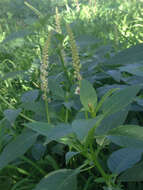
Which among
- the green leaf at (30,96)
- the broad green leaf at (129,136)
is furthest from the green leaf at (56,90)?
the broad green leaf at (129,136)

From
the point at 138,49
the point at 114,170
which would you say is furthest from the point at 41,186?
the point at 138,49

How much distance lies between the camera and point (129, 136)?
1.89ft

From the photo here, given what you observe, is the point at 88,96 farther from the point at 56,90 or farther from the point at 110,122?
the point at 56,90

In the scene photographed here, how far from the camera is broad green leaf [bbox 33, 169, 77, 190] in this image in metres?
0.67

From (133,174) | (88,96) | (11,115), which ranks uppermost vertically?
(88,96)

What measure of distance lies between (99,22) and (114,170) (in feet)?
7.83

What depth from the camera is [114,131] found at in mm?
621

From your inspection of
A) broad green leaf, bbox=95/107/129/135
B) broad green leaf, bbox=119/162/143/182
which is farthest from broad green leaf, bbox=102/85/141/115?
broad green leaf, bbox=119/162/143/182

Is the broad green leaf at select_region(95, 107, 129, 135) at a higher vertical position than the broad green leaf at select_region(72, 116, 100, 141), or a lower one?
lower

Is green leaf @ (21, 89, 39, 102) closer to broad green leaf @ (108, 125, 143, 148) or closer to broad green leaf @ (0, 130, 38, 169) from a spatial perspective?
broad green leaf @ (0, 130, 38, 169)

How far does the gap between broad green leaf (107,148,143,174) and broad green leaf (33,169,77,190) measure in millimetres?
110

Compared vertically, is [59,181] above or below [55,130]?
below

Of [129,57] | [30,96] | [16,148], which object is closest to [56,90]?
[30,96]

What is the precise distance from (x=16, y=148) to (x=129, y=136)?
355mm
